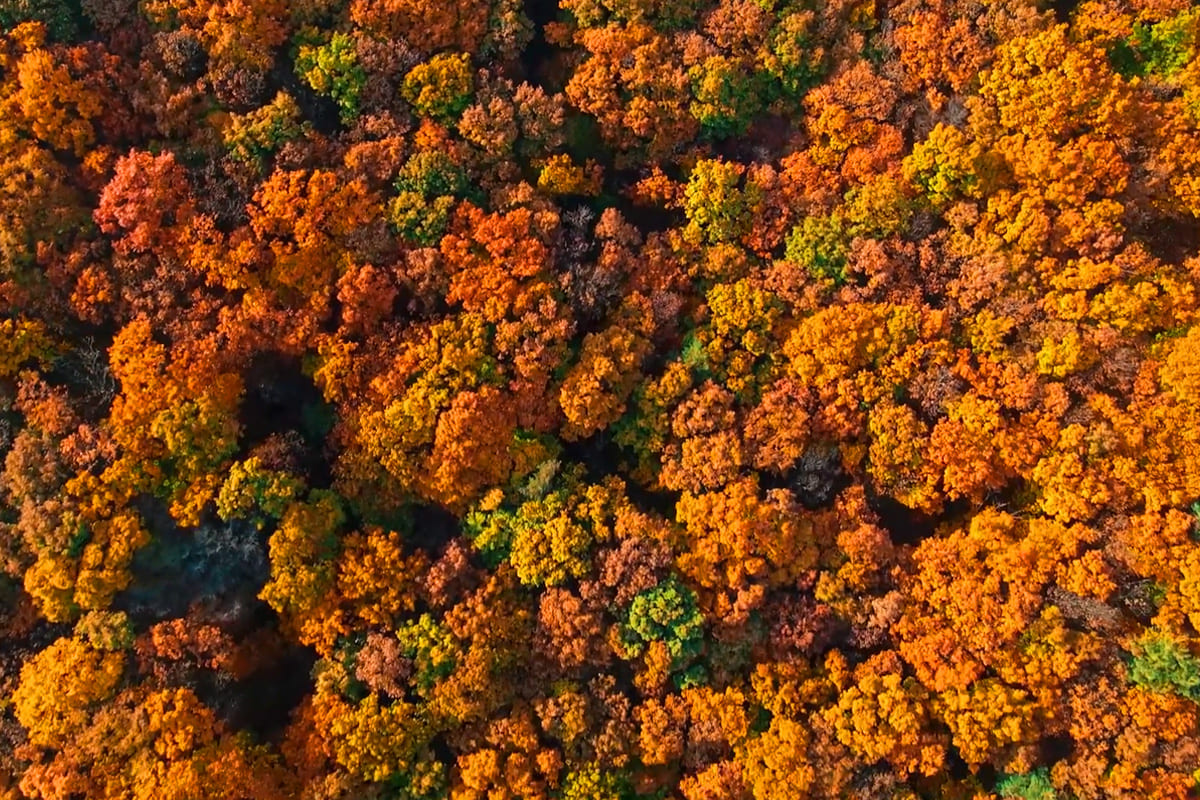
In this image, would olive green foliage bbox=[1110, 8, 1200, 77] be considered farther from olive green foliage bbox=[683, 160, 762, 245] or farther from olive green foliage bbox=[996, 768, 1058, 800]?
olive green foliage bbox=[996, 768, 1058, 800]

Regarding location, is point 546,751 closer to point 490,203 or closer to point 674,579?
point 674,579

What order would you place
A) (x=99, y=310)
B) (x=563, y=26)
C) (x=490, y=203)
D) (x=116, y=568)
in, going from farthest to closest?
(x=563, y=26) < (x=490, y=203) < (x=99, y=310) < (x=116, y=568)

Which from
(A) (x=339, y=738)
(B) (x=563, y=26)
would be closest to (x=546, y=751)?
(A) (x=339, y=738)

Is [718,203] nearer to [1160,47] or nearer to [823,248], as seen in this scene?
[823,248]

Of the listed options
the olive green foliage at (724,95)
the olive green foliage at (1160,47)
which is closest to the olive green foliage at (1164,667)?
the olive green foliage at (1160,47)

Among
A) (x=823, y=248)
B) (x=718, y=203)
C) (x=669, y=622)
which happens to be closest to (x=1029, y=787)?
(x=669, y=622)

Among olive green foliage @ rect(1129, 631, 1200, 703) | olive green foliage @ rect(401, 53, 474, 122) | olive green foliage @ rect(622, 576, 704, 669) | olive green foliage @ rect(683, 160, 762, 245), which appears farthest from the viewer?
olive green foliage @ rect(683, 160, 762, 245)

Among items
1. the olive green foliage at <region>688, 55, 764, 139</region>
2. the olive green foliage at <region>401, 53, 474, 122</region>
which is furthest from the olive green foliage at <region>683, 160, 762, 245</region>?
the olive green foliage at <region>401, 53, 474, 122</region>

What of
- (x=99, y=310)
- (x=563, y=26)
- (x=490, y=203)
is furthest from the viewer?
(x=563, y=26)
